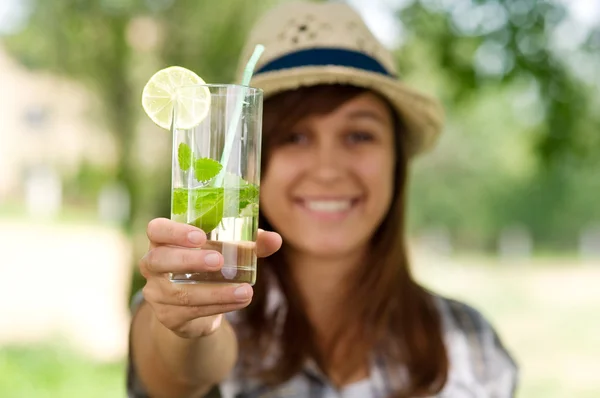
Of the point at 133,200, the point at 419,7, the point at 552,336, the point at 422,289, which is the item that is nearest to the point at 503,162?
the point at 552,336

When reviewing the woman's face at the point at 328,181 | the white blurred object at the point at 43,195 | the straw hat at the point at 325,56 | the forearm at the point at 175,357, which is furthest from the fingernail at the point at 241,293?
the white blurred object at the point at 43,195

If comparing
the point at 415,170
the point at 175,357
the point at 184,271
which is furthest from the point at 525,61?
the point at 415,170

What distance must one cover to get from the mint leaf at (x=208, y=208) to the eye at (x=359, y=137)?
98cm

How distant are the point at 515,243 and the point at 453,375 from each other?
18717mm

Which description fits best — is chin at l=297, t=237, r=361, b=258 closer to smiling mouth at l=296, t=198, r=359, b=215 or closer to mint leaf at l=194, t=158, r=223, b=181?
smiling mouth at l=296, t=198, r=359, b=215

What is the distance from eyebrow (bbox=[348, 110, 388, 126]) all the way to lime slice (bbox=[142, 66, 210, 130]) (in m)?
0.86

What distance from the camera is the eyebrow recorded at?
94.0 inches

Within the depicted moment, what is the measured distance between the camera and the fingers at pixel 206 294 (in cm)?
145

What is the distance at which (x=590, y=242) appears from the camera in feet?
68.0

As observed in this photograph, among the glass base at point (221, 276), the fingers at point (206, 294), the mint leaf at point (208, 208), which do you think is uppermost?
the mint leaf at point (208, 208)

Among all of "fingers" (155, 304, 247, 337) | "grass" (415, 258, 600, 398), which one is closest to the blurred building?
"grass" (415, 258, 600, 398)

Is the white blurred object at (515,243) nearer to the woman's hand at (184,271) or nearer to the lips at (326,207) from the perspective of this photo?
the lips at (326,207)

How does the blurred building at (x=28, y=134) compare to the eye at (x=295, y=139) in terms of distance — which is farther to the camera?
the blurred building at (x=28, y=134)

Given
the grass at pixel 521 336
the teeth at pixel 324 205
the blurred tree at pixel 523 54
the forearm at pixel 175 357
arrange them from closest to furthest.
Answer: the forearm at pixel 175 357, the teeth at pixel 324 205, the blurred tree at pixel 523 54, the grass at pixel 521 336
